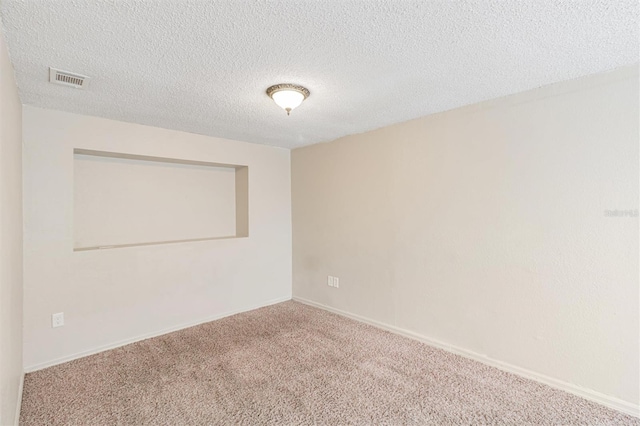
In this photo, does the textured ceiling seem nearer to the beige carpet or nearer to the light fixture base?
the light fixture base

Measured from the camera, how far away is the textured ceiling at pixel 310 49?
136 centimetres

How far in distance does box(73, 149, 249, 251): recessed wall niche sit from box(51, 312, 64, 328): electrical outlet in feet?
2.00

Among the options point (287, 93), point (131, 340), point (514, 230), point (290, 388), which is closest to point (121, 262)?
point (131, 340)

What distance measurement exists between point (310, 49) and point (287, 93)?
19.7 inches

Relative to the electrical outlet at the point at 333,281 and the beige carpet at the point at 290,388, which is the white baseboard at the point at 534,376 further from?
the electrical outlet at the point at 333,281

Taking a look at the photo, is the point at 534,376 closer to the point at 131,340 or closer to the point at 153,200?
the point at 131,340

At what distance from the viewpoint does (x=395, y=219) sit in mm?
3166

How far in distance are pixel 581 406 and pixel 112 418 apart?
291 cm

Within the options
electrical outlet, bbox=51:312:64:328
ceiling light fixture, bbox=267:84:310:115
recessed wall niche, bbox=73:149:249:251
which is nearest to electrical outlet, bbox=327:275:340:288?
recessed wall niche, bbox=73:149:249:251

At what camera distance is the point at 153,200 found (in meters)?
3.52

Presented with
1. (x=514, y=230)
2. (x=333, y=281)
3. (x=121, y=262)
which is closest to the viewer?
(x=514, y=230)

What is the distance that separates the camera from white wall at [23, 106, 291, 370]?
8.23ft

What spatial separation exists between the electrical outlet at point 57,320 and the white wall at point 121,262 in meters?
0.03

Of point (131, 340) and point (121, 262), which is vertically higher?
point (121, 262)
